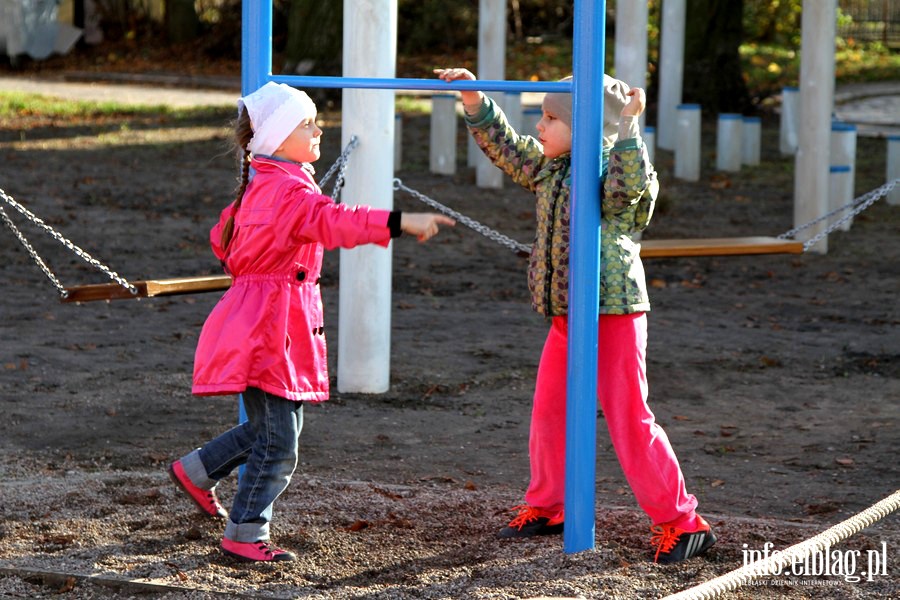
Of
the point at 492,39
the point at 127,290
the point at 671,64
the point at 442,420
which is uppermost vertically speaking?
the point at 492,39

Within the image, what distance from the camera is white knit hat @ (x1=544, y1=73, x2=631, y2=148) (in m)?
4.10

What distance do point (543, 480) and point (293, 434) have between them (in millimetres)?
841

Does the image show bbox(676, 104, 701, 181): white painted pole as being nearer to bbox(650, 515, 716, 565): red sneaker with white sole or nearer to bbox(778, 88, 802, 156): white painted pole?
bbox(778, 88, 802, 156): white painted pole

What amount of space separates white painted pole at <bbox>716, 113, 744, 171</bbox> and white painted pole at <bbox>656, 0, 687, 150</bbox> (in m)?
0.52

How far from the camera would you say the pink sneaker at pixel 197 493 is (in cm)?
Result: 443

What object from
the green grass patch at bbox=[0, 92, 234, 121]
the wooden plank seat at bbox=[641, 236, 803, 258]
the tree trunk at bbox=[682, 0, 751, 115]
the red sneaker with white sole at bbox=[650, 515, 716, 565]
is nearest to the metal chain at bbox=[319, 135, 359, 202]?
the wooden plank seat at bbox=[641, 236, 803, 258]

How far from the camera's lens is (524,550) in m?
4.26

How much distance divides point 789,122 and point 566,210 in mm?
12717

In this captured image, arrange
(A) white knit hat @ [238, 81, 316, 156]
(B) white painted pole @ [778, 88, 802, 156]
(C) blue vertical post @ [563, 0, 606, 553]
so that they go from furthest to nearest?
(B) white painted pole @ [778, 88, 802, 156] → (A) white knit hat @ [238, 81, 316, 156] → (C) blue vertical post @ [563, 0, 606, 553]

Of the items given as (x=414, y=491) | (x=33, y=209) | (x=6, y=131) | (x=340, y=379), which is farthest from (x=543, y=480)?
(x=6, y=131)

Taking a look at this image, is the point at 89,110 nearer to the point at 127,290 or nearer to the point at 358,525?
Result: the point at 127,290

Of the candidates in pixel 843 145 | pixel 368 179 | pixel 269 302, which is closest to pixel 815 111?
pixel 843 145

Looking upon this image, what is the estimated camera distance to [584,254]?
3.97 meters

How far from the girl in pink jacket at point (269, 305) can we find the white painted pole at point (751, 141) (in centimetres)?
1216
